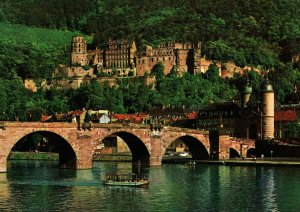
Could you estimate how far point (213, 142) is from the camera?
311 ft

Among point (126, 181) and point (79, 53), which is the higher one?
point (79, 53)

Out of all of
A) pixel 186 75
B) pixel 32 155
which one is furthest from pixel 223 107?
pixel 186 75

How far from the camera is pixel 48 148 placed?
121 m

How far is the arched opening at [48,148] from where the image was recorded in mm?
80750

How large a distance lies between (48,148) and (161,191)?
6214 cm

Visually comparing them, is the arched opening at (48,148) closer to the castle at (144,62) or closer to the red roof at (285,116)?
the red roof at (285,116)

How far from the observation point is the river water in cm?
5311

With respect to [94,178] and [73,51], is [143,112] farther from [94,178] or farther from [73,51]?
[94,178]

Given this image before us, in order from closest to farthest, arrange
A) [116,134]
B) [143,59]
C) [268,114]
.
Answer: [116,134] → [268,114] → [143,59]

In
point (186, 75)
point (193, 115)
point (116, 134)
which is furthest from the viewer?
point (186, 75)

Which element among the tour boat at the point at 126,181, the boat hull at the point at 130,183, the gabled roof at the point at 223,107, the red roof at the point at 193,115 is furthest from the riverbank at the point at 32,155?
the boat hull at the point at 130,183

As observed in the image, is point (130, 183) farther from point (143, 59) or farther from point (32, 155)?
point (143, 59)

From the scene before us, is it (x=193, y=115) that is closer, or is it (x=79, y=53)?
(x=193, y=115)

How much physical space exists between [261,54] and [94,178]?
105 m
